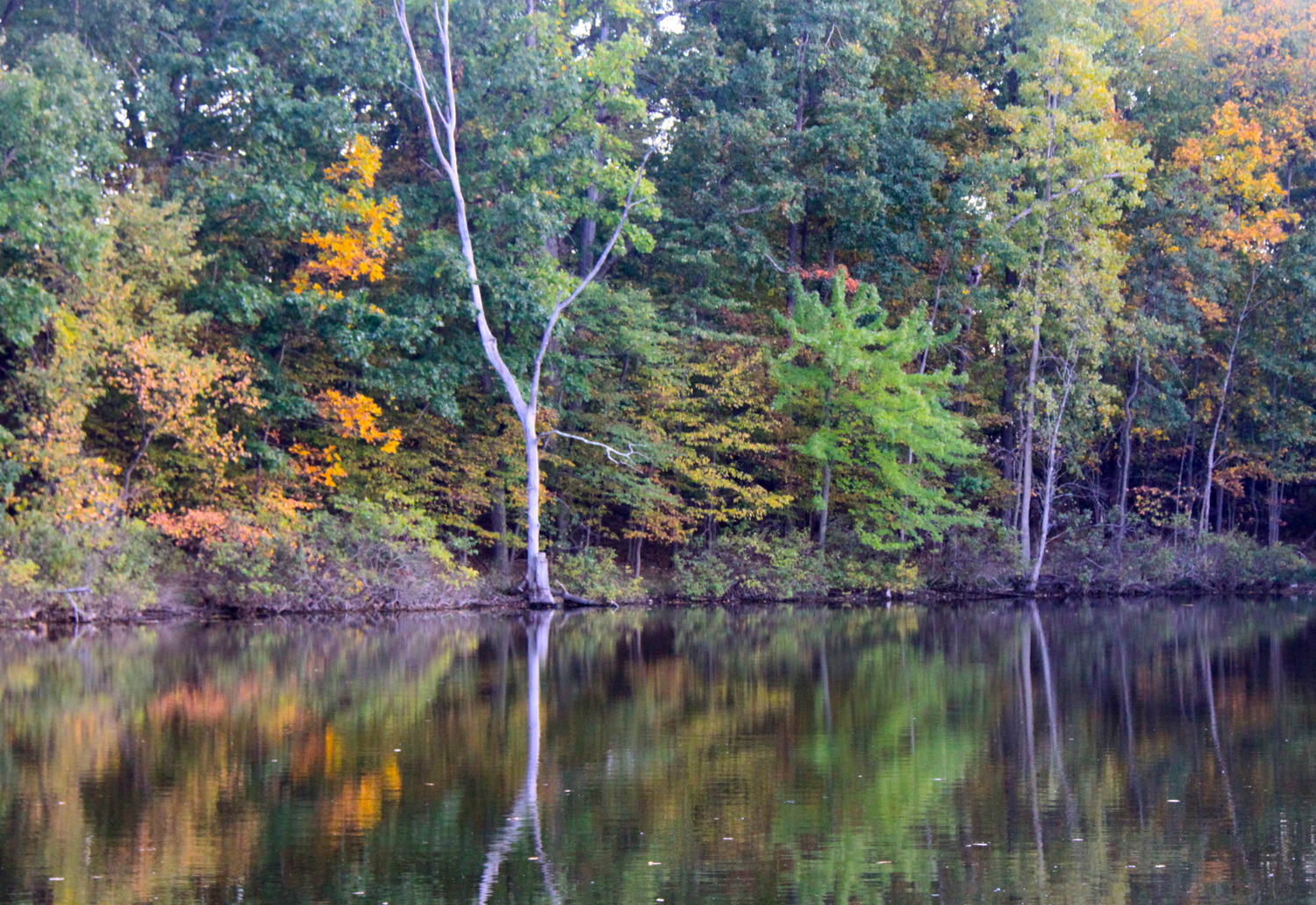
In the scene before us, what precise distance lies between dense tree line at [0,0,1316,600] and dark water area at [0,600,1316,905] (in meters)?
7.34

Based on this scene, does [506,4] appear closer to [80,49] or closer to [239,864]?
[80,49]

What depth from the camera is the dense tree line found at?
23.4m

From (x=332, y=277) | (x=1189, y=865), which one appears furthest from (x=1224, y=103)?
(x=1189, y=865)

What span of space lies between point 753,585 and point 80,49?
16.4 metres

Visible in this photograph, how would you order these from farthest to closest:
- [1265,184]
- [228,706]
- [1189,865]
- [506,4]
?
[1265,184] < [506,4] < [228,706] < [1189,865]

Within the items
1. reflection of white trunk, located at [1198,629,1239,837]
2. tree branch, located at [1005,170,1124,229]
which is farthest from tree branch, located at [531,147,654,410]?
reflection of white trunk, located at [1198,629,1239,837]

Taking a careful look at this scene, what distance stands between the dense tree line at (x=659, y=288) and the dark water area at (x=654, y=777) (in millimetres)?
7339

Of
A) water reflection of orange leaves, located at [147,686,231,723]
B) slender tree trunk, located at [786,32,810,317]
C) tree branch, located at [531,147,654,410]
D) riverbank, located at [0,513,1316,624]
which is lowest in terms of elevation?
water reflection of orange leaves, located at [147,686,231,723]

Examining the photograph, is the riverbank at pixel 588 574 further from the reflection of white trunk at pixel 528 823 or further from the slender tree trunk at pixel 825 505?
the reflection of white trunk at pixel 528 823

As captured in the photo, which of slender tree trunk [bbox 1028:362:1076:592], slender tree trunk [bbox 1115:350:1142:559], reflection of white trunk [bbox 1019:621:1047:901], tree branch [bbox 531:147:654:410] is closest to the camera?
reflection of white trunk [bbox 1019:621:1047:901]

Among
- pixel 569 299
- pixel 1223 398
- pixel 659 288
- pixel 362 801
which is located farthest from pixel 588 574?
pixel 362 801

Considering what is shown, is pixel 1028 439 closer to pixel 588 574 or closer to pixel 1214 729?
pixel 588 574

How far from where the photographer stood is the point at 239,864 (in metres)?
6.77

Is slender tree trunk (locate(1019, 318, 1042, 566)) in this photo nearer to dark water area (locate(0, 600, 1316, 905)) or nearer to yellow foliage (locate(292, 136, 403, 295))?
dark water area (locate(0, 600, 1316, 905))
